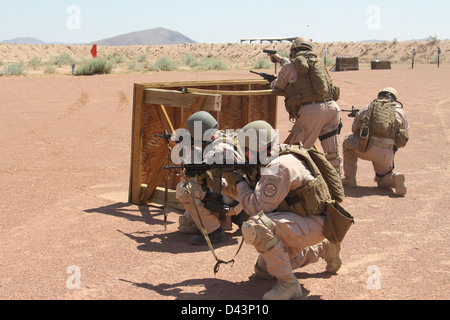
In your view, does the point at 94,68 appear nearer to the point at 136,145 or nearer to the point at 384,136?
the point at 136,145

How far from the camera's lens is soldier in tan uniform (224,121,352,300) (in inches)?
175

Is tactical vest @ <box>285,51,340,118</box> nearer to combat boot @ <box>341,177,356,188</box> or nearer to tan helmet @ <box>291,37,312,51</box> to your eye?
tan helmet @ <box>291,37,312,51</box>

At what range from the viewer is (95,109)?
55.6 feet

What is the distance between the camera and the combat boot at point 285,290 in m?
4.46

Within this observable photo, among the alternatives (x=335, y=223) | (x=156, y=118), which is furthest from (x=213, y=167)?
→ (x=156, y=118)

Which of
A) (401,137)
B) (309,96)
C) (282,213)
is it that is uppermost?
(309,96)

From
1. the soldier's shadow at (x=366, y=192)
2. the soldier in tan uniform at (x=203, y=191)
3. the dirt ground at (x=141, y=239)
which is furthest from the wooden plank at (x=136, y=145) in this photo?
the soldier's shadow at (x=366, y=192)

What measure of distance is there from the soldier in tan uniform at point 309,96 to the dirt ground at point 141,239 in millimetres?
1035

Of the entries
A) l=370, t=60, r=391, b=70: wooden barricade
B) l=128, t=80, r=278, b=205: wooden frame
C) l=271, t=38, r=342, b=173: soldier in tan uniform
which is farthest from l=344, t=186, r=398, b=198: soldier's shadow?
l=370, t=60, r=391, b=70: wooden barricade

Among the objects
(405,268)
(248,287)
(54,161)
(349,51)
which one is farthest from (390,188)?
(349,51)

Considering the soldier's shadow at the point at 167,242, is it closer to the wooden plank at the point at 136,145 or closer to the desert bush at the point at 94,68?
the wooden plank at the point at 136,145

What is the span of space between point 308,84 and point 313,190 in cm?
385

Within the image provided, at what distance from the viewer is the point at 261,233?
4.41 metres

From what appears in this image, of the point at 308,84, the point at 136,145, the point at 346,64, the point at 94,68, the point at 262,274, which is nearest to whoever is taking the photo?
the point at 262,274
